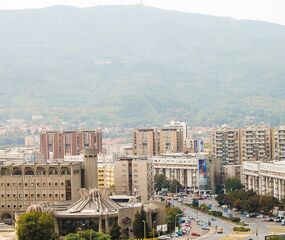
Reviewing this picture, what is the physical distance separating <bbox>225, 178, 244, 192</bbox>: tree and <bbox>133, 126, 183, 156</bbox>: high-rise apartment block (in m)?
13.9

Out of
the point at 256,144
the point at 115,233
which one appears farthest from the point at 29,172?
the point at 256,144

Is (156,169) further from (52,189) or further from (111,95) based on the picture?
(111,95)

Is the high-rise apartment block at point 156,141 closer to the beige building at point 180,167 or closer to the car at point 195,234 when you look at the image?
the beige building at point 180,167

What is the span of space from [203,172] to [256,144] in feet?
18.5

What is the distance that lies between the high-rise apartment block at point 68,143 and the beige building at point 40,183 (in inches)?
1118

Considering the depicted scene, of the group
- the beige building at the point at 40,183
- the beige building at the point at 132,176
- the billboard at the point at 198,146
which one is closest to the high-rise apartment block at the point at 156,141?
the billboard at the point at 198,146

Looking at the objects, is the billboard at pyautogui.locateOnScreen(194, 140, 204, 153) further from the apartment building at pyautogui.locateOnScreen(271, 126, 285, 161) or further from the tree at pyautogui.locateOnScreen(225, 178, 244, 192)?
the tree at pyautogui.locateOnScreen(225, 178, 244, 192)

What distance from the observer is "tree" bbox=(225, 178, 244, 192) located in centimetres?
6334

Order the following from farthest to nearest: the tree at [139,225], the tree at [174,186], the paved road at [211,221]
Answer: the tree at [174,186] → the paved road at [211,221] → the tree at [139,225]

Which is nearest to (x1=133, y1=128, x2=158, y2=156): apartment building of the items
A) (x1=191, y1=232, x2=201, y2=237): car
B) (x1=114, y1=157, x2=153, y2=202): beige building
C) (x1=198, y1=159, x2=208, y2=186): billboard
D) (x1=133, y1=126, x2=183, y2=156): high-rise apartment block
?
(x1=133, y1=126, x2=183, y2=156): high-rise apartment block

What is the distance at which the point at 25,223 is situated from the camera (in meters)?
39.8

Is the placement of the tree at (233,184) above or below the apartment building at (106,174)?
below

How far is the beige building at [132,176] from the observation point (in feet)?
186

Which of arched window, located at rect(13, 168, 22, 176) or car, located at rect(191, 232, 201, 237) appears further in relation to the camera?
arched window, located at rect(13, 168, 22, 176)
